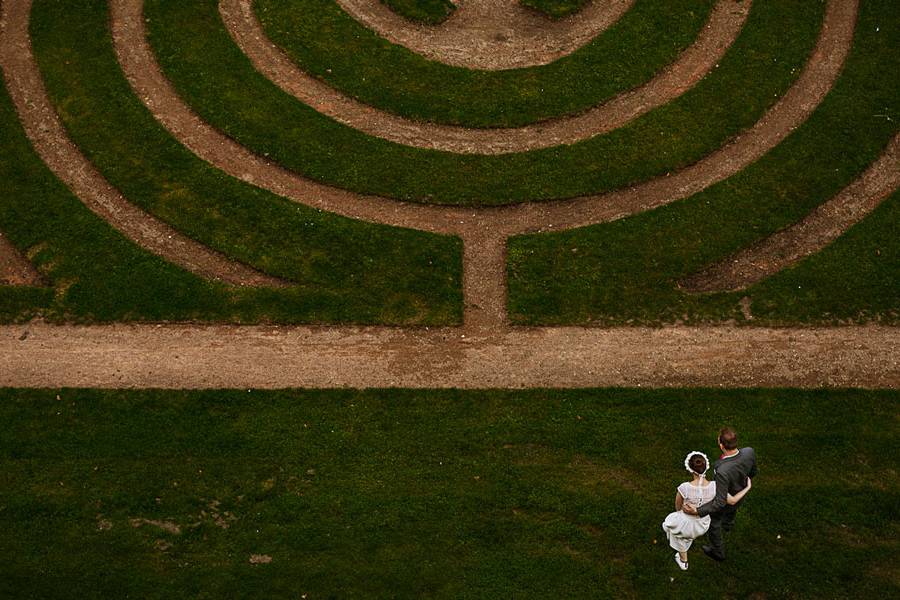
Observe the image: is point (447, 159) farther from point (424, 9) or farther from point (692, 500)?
point (692, 500)

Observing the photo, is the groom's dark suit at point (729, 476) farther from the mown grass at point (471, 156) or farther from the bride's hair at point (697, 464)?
the mown grass at point (471, 156)

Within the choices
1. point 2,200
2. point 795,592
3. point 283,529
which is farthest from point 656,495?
point 2,200

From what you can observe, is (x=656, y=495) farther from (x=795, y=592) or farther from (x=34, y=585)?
(x=34, y=585)

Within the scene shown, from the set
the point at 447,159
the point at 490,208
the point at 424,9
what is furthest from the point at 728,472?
the point at 424,9

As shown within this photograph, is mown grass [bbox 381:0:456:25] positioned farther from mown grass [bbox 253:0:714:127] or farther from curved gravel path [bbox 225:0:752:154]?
curved gravel path [bbox 225:0:752:154]

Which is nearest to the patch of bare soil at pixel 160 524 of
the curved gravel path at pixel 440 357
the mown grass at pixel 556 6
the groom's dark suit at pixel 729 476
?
the curved gravel path at pixel 440 357
